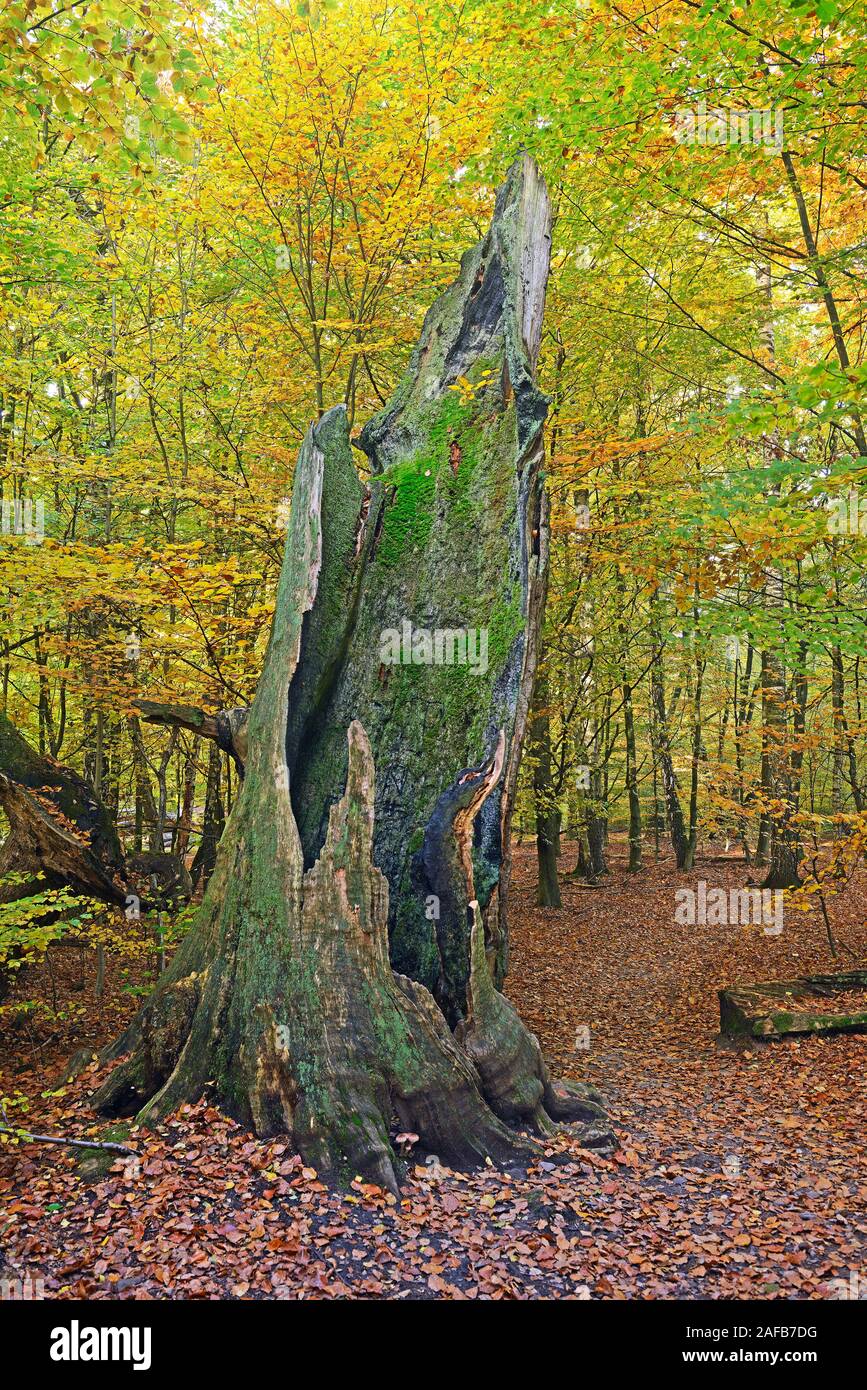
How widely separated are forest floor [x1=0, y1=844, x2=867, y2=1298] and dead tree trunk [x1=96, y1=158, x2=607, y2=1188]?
10.8 inches

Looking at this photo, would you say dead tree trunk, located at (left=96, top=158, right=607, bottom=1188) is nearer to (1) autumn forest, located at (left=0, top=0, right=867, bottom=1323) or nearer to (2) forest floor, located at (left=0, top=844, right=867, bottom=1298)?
(1) autumn forest, located at (left=0, top=0, right=867, bottom=1323)

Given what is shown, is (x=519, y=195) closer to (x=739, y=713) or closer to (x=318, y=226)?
(x=318, y=226)

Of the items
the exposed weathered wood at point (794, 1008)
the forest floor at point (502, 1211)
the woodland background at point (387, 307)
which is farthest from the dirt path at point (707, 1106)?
the woodland background at point (387, 307)

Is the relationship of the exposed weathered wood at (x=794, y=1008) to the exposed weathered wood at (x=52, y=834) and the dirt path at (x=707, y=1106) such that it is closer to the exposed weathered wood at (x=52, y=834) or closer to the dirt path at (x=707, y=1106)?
the dirt path at (x=707, y=1106)

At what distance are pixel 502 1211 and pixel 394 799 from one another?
2.52 meters

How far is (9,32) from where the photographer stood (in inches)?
177

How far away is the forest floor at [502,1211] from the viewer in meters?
3.60

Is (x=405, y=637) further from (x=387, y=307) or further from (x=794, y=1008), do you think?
(x=387, y=307)

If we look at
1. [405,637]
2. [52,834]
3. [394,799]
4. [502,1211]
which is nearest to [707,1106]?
[502,1211]

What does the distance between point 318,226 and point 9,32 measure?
5.00 m

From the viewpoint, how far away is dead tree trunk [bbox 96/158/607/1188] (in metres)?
4.61
